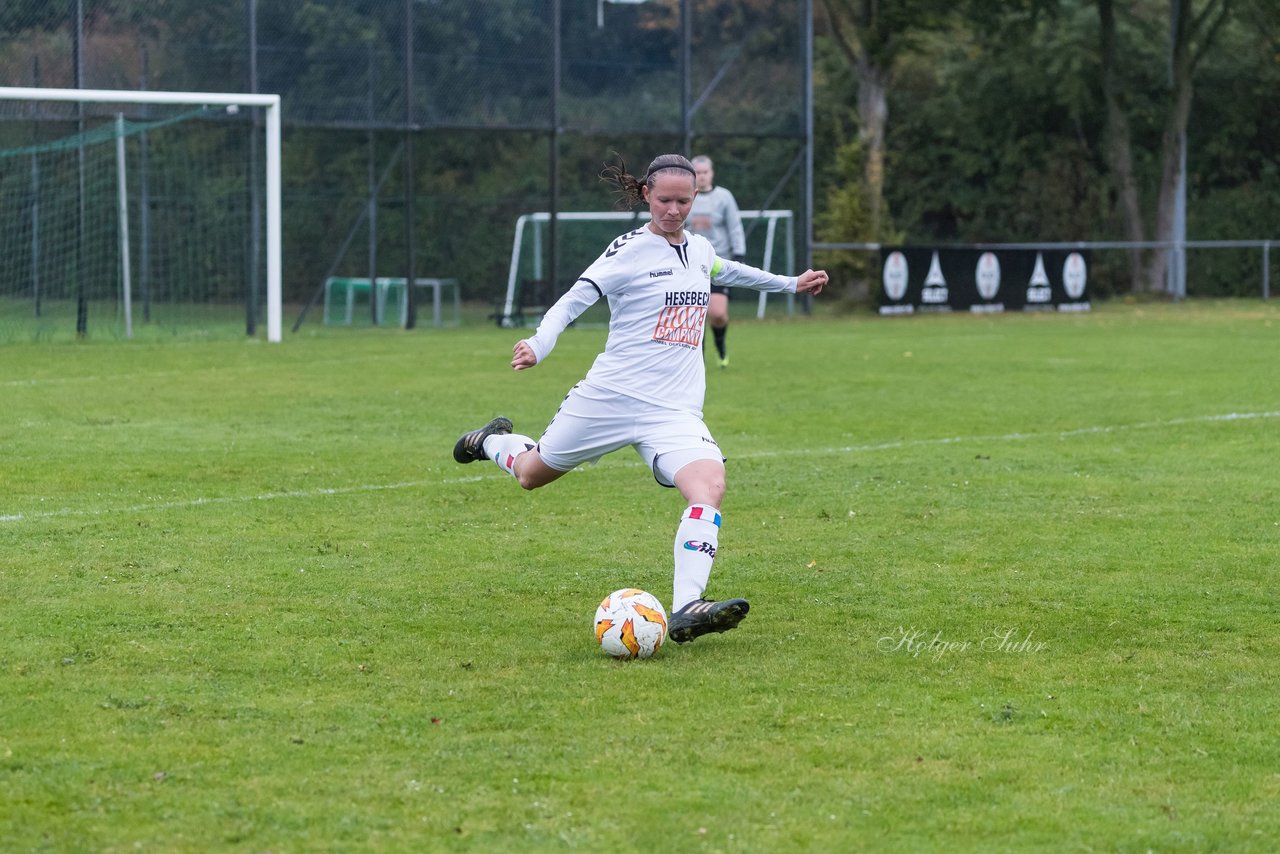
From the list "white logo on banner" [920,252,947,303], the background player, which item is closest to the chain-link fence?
"white logo on banner" [920,252,947,303]

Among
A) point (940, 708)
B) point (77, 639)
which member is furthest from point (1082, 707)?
point (77, 639)

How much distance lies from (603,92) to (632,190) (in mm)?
21133

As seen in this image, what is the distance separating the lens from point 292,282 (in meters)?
26.7

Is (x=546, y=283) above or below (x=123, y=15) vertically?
below

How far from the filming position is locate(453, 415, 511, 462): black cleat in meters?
7.64

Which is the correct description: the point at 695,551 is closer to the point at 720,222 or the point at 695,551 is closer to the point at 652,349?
the point at 652,349

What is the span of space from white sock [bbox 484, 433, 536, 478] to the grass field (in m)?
0.45

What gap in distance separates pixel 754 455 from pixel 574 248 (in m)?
18.4

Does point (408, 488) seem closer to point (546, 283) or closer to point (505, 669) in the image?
point (505, 669)

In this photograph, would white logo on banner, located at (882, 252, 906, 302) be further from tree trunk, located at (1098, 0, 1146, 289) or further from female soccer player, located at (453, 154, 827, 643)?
female soccer player, located at (453, 154, 827, 643)

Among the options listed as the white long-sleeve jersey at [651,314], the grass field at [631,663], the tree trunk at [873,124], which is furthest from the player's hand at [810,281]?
the tree trunk at [873,124]

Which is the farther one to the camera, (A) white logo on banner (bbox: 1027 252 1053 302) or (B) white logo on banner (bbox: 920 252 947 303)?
(A) white logo on banner (bbox: 1027 252 1053 302)

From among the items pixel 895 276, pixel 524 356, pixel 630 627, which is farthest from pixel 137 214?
pixel 630 627

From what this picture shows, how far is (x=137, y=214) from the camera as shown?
2370 cm
